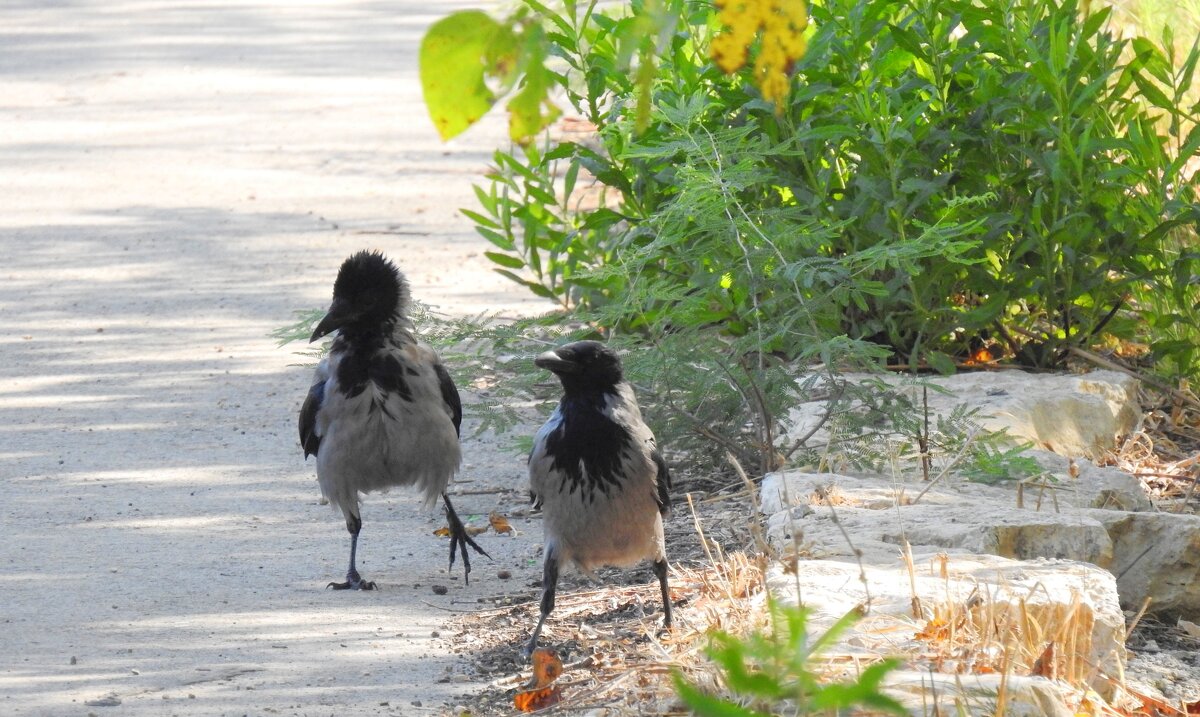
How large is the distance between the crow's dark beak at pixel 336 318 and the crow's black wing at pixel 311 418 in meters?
0.21

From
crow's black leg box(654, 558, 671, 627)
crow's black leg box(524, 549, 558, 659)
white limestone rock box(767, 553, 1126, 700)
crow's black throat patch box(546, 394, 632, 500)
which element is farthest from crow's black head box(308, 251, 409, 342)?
white limestone rock box(767, 553, 1126, 700)

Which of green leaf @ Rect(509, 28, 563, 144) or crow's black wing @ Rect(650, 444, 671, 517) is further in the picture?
crow's black wing @ Rect(650, 444, 671, 517)

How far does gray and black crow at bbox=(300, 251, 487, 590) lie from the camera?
19.2 feet

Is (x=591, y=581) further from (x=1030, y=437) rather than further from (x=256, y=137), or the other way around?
(x=256, y=137)

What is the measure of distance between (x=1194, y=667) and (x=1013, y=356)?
254 cm

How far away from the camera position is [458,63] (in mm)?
1926

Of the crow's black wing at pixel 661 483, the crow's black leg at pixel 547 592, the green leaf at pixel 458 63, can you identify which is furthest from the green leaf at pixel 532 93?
the crow's black wing at pixel 661 483

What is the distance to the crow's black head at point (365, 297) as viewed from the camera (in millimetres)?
6000

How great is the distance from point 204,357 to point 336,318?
270 centimetres

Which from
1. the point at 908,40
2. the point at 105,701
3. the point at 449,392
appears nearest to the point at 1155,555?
the point at 908,40

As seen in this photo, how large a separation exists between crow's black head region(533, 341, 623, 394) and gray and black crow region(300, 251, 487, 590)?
42.2 inches

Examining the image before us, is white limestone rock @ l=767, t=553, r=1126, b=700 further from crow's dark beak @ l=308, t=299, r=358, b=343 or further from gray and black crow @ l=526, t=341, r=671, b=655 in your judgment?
crow's dark beak @ l=308, t=299, r=358, b=343

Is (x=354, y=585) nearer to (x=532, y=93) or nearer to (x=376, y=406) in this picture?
(x=376, y=406)

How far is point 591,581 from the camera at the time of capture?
18.7 ft
